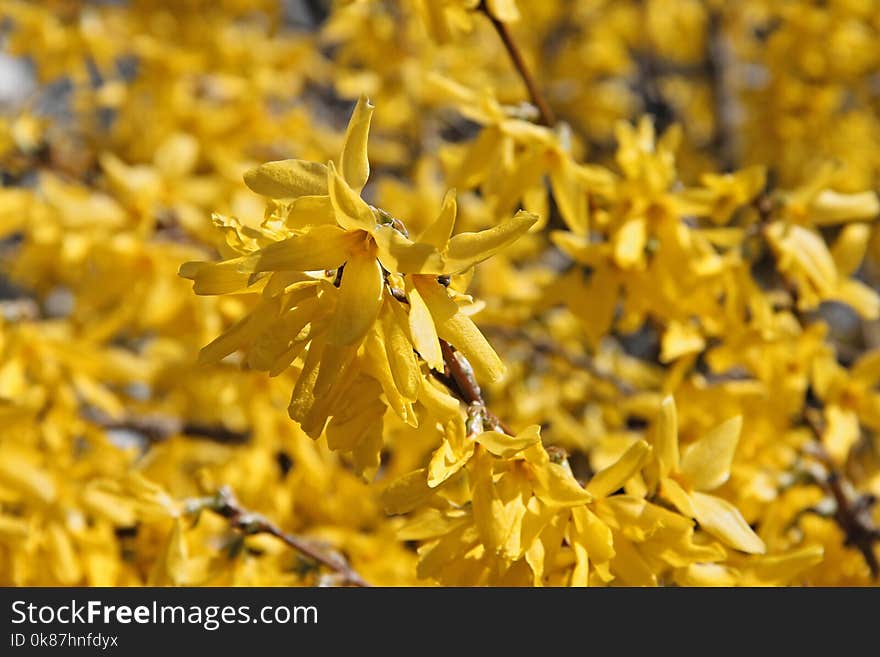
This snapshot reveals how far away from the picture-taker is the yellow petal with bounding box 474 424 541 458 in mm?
911

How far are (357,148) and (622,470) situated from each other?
17.8 inches

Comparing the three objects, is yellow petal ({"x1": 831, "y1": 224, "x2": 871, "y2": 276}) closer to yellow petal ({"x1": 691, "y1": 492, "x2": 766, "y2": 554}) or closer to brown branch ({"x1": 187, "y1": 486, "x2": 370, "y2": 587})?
yellow petal ({"x1": 691, "y1": 492, "x2": 766, "y2": 554})

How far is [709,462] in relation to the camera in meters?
1.13

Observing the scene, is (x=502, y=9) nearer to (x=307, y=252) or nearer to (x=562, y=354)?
(x=307, y=252)

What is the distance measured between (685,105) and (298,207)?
391 cm

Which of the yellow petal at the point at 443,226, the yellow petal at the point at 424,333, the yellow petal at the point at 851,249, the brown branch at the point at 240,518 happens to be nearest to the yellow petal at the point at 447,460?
the yellow petal at the point at 424,333

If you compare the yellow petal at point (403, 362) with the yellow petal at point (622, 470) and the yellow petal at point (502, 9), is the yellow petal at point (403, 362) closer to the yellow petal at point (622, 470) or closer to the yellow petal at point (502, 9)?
the yellow petal at point (622, 470)

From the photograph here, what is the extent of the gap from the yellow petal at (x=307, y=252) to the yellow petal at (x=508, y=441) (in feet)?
0.77

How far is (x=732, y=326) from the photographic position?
159cm

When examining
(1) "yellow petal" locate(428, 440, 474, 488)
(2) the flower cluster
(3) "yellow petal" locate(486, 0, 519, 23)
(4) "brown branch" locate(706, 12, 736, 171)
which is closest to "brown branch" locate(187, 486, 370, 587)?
(2) the flower cluster

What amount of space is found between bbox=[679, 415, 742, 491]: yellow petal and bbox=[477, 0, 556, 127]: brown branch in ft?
2.31

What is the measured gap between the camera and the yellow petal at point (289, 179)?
0.88 meters
